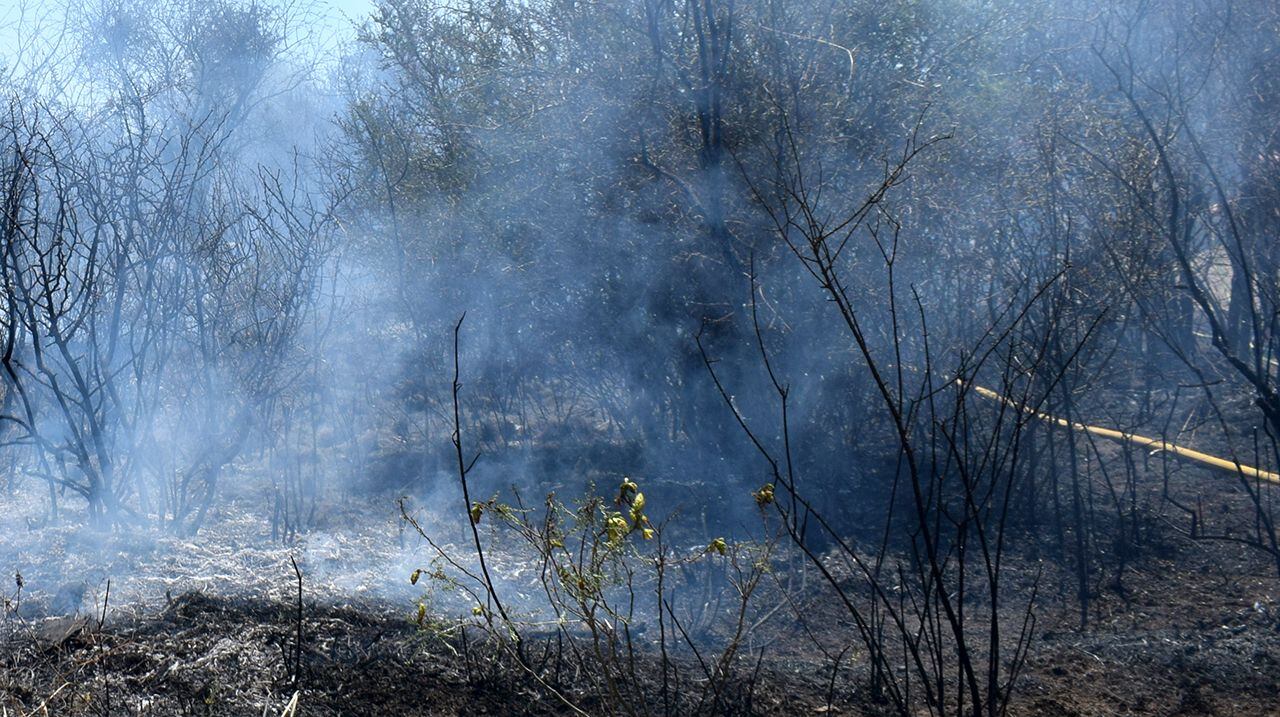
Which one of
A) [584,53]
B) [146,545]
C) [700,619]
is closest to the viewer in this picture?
[700,619]

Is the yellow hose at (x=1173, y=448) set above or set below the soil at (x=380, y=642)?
above

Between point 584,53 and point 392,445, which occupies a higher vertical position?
point 584,53

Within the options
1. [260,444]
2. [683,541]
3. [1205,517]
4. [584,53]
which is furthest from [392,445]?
[1205,517]

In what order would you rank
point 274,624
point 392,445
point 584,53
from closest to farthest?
point 274,624 → point 584,53 → point 392,445

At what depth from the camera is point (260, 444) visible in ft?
19.4

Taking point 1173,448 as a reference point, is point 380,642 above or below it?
below

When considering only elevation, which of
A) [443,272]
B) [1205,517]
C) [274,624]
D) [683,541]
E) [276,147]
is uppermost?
[276,147]

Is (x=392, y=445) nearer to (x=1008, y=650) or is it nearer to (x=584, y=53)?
(x=584, y=53)

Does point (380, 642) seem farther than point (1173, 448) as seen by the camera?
No

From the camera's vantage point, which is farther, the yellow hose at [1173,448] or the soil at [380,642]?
the yellow hose at [1173,448]

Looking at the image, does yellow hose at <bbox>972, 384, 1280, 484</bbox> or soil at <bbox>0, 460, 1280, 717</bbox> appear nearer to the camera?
soil at <bbox>0, 460, 1280, 717</bbox>

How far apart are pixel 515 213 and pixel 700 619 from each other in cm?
285

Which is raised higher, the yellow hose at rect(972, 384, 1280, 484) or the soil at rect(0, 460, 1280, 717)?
the yellow hose at rect(972, 384, 1280, 484)

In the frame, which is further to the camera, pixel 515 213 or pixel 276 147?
pixel 276 147
